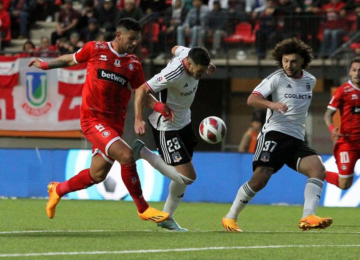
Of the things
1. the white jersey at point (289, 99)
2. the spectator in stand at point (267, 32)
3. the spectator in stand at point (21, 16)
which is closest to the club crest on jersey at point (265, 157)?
the white jersey at point (289, 99)

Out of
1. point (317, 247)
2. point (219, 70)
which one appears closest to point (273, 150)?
point (317, 247)

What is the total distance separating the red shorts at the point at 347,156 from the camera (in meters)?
12.4

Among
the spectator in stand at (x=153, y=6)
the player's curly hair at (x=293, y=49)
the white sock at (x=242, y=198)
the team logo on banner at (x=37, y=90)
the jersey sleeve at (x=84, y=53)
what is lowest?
the team logo on banner at (x=37, y=90)

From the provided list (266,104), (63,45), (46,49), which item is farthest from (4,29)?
(266,104)

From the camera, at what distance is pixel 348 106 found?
12.3m

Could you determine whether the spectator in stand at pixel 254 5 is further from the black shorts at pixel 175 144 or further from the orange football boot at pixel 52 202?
the orange football boot at pixel 52 202

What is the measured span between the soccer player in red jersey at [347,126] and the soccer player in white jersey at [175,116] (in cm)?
312

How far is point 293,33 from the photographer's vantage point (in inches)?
757

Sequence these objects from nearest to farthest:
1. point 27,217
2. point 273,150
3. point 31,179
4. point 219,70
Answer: point 273,150
point 27,217
point 31,179
point 219,70

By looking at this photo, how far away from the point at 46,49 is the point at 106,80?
12.1 meters

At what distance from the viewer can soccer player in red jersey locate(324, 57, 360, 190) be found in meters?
12.2

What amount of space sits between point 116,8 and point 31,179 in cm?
602

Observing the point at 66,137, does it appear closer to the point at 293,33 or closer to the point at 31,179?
the point at 31,179

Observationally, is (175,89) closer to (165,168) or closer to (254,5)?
(165,168)
